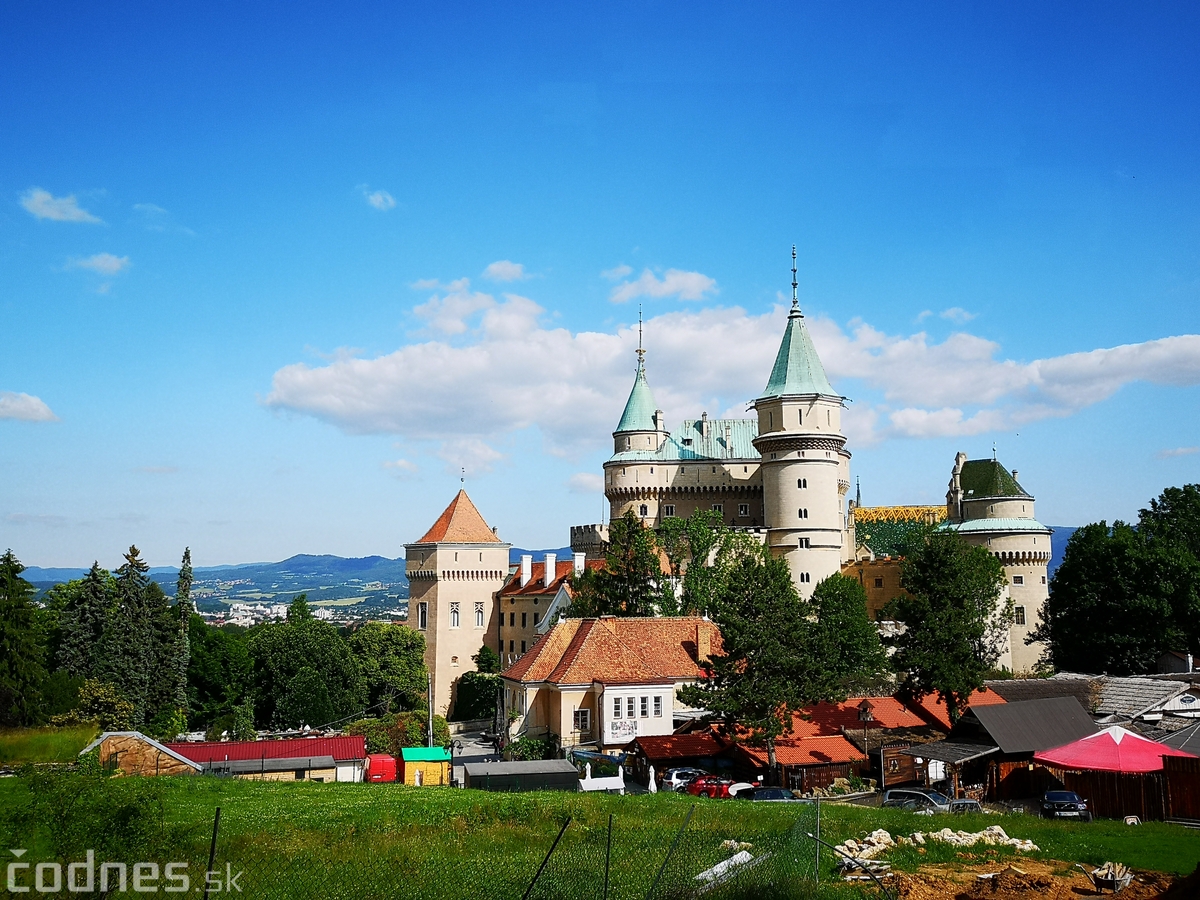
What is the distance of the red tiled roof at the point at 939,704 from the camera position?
1641 inches

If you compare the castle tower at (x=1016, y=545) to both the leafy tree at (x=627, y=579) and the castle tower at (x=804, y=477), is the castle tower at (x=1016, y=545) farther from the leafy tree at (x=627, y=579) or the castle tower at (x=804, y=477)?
the leafy tree at (x=627, y=579)

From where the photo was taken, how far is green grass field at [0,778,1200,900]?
14078 mm

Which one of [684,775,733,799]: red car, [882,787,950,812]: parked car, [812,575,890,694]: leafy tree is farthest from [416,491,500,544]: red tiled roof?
[882,787,950,812]: parked car

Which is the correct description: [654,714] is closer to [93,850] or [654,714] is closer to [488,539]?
[93,850]

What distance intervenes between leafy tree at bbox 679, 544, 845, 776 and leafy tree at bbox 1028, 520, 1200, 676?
26.8 m

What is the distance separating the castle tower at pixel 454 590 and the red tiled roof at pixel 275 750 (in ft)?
126

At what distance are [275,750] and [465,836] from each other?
21.1m

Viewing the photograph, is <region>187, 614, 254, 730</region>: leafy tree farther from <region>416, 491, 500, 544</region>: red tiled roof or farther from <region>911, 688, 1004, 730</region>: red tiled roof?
<region>911, 688, 1004, 730</region>: red tiled roof

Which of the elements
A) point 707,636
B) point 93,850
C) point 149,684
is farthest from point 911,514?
point 93,850

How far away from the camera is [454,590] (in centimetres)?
7994

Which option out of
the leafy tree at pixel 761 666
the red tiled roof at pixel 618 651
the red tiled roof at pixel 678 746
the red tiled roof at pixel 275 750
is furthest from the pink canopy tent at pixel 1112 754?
the red tiled roof at pixel 275 750

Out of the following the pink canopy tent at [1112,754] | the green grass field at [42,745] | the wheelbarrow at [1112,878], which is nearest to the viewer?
the wheelbarrow at [1112,878]

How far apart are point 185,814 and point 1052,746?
25.5 m

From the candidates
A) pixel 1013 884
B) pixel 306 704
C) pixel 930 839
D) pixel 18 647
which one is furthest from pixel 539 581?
pixel 1013 884
